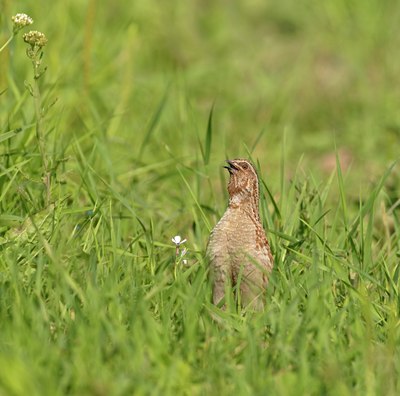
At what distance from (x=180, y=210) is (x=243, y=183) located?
117 cm

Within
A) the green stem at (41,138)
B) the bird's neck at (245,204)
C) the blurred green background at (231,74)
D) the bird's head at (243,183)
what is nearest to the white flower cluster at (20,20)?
the green stem at (41,138)

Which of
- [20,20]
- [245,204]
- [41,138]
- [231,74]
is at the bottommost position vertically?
[231,74]

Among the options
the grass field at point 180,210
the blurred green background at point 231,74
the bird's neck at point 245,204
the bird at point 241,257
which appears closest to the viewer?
the grass field at point 180,210

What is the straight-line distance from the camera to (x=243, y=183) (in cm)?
521

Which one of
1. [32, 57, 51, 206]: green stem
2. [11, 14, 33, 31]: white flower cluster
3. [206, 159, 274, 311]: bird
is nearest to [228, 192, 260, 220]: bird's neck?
[206, 159, 274, 311]: bird

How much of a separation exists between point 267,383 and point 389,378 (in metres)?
0.47

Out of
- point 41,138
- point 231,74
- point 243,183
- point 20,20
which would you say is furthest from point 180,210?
point 231,74

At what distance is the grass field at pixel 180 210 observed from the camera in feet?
13.3

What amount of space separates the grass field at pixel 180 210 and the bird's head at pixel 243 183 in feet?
0.72

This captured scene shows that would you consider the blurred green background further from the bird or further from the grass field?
the bird

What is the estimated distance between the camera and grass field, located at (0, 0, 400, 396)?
4.06 meters

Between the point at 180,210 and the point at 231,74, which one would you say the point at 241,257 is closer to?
the point at 180,210

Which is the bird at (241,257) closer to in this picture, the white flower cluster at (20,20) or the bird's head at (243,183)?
the bird's head at (243,183)

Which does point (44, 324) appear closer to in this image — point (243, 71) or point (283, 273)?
point (283, 273)
